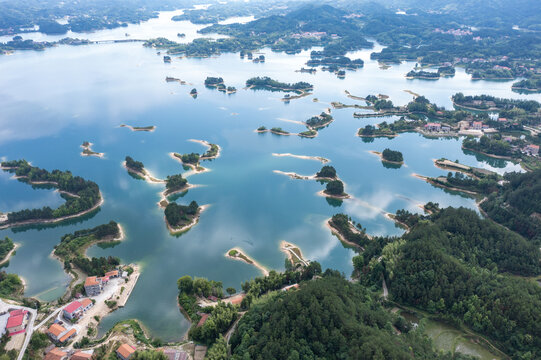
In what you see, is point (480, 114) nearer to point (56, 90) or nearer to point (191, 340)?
point (191, 340)

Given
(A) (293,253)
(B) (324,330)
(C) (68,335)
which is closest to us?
(B) (324,330)

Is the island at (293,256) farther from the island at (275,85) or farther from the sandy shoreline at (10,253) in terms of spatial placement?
the island at (275,85)

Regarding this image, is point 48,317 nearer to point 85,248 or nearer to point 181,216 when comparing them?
point 85,248

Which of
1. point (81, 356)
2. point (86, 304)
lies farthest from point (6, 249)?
point (81, 356)

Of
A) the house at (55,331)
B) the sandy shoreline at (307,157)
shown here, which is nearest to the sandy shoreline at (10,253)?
the house at (55,331)

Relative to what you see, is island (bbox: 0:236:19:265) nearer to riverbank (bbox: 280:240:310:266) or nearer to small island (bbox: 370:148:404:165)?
riverbank (bbox: 280:240:310:266)

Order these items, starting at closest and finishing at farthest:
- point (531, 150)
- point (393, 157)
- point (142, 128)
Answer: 1. point (393, 157)
2. point (531, 150)
3. point (142, 128)
